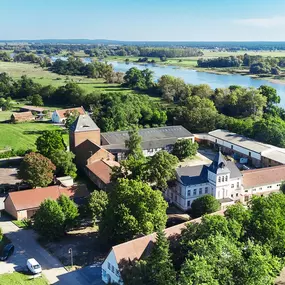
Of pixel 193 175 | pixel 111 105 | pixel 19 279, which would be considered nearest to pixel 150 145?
pixel 111 105

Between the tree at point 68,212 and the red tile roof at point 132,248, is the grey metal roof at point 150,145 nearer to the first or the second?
the tree at point 68,212

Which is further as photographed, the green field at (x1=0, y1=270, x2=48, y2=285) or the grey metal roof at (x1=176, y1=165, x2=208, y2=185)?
the grey metal roof at (x1=176, y1=165, x2=208, y2=185)

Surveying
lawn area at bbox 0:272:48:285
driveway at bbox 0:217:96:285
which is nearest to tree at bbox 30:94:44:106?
driveway at bbox 0:217:96:285

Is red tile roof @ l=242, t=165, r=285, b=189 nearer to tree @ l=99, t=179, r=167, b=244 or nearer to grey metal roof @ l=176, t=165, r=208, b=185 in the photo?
grey metal roof @ l=176, t=165, r=208, b=185

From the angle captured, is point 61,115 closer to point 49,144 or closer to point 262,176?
point 49,144

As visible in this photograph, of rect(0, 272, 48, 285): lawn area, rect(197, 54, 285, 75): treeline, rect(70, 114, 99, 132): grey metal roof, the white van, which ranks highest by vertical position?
rect(197, 54, 285, 75): treeline

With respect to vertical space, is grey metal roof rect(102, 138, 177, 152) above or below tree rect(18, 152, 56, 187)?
below

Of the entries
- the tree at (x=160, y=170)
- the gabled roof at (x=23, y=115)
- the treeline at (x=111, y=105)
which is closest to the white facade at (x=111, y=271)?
the tree at (x=160, y=170)
